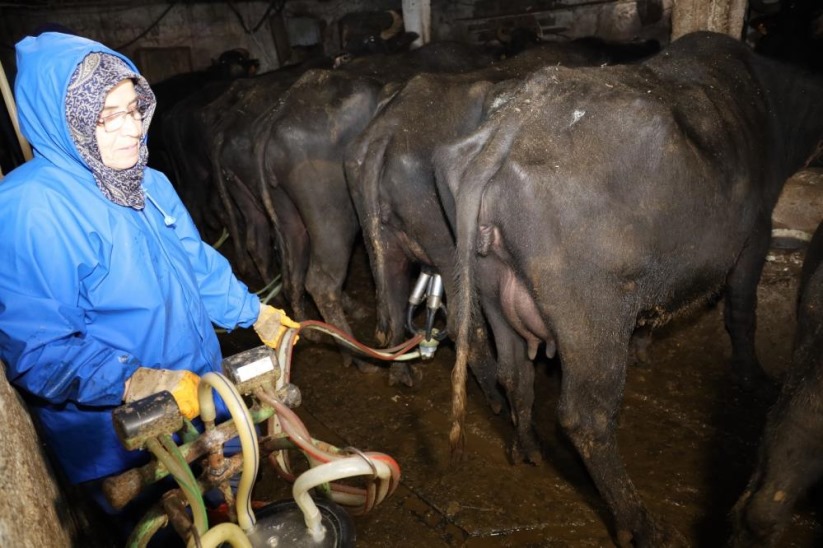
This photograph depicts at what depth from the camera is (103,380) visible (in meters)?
1.77

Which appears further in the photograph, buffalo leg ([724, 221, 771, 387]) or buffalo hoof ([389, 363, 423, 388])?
buffalo hoof ([389, 363, 423, 388])

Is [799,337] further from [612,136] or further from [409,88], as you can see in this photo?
[409,88]

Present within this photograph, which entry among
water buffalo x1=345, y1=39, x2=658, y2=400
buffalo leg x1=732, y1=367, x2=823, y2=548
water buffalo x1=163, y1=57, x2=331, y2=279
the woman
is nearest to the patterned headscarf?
the woman

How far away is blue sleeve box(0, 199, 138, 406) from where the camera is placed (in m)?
1.72

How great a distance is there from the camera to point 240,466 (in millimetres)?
1681

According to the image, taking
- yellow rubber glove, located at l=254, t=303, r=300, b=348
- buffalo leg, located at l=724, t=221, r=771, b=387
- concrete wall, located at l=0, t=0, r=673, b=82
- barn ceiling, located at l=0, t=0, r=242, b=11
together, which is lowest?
buffalo leg, located at l=724, t=221, r=771, b=387

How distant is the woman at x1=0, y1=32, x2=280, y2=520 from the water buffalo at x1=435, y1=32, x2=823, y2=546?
4.22 feet

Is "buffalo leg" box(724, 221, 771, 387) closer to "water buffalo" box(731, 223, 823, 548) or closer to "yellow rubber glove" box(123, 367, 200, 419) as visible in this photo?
"water buffalo" box(731, 223, 823, 548)

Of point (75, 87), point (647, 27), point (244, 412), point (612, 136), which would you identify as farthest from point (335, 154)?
point (647, 27)

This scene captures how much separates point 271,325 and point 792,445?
196 cm

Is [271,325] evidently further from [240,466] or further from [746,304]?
[746,304]

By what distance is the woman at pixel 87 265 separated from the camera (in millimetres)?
1748

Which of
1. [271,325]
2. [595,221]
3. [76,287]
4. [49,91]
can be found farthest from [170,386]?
[595,221]

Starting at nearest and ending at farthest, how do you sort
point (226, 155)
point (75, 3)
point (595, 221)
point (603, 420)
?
point (595, 221)
point (603, 420)
point (226, 155)
point (75, 3)
